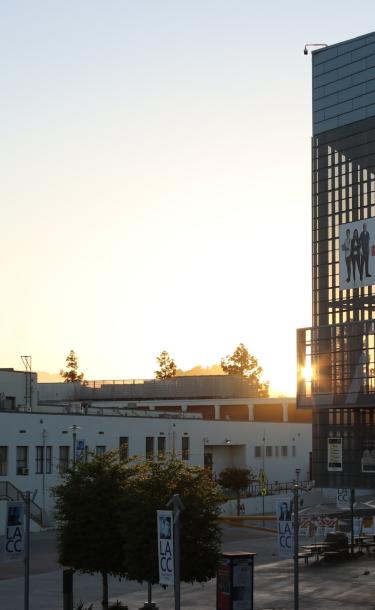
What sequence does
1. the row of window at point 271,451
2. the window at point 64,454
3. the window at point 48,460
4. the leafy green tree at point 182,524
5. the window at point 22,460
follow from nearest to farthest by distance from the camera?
the leafy green tree at point 182,524 → the window at point 22,460 → the window at point 48,460 → the window at point 64,454 → the row of window at point 271,451

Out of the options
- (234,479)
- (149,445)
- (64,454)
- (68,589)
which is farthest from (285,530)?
(149,445)

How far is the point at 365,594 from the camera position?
3938 cm

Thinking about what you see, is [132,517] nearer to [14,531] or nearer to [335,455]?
[14,531]

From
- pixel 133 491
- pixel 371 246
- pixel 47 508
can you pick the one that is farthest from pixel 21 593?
pixel 47 508

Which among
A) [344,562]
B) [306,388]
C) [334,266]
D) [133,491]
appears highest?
[334,266]

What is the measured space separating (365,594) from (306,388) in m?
14.3

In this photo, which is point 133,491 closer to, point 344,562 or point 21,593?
point 21,593

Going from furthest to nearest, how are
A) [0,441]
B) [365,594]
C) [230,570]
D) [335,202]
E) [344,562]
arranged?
[0,441] < [335,202] < [344,562] < [365,594] < [230,570]

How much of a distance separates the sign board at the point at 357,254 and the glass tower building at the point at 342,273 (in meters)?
0.05

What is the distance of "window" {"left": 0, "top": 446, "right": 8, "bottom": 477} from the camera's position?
64.8 metres

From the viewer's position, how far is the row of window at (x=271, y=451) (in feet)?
322

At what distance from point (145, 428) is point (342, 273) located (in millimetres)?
30458

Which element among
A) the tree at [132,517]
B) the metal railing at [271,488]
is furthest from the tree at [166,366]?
the tree at [132,517]

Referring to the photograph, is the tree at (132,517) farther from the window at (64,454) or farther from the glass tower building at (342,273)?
the window at (64,454)
